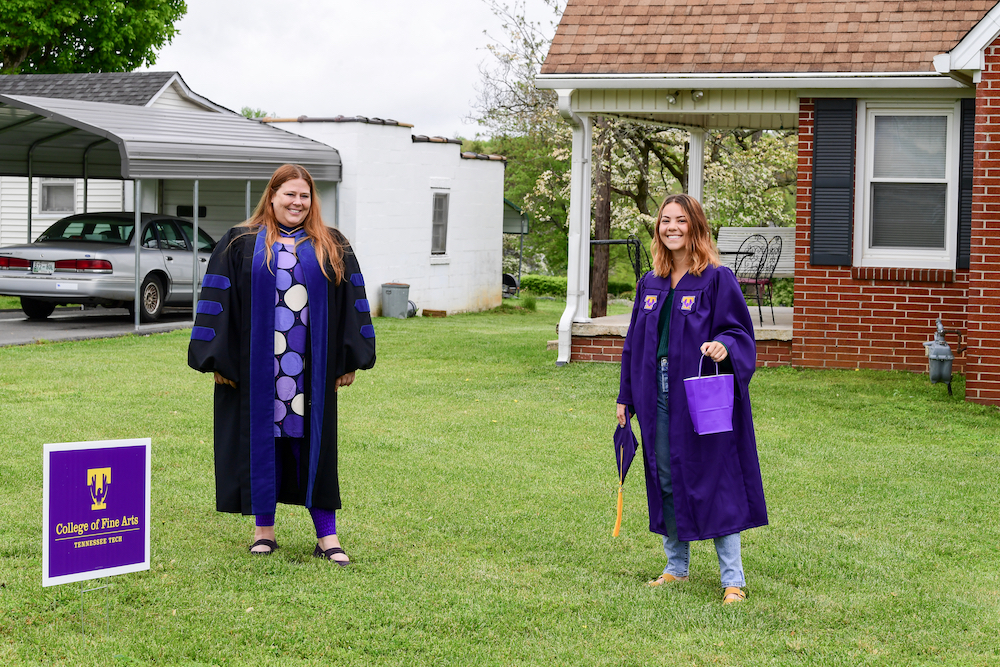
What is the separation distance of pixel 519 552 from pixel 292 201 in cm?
193

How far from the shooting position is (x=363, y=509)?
246 inches

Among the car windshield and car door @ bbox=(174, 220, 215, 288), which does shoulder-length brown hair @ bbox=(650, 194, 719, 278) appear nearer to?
the car windshield

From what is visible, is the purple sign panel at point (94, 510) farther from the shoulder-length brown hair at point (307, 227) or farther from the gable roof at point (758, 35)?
the gable roof at point (758, 35)

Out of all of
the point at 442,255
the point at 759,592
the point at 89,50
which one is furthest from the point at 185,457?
the point at 89,50

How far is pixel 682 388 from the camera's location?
15.3 feet

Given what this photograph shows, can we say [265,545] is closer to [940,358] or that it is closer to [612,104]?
[940,358]

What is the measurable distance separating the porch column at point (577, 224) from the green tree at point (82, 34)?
22.2m

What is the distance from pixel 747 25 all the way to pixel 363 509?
772 cm

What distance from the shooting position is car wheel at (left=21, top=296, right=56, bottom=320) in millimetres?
16828

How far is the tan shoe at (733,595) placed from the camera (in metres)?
4.68

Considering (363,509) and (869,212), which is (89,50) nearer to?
(869,212)

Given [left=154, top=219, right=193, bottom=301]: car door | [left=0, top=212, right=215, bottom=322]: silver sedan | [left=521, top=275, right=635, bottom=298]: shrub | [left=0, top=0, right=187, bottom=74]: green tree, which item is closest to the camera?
[left=0, top=212, right=215, bottom=322]: silver sedan

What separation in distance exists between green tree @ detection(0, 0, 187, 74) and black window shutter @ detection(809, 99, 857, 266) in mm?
24170

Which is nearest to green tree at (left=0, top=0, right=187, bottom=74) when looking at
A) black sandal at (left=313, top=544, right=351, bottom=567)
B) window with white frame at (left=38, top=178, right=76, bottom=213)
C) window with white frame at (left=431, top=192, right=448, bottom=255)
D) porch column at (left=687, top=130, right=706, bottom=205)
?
window with white frame at (left=38, top=178, right=76, bottom=213)
